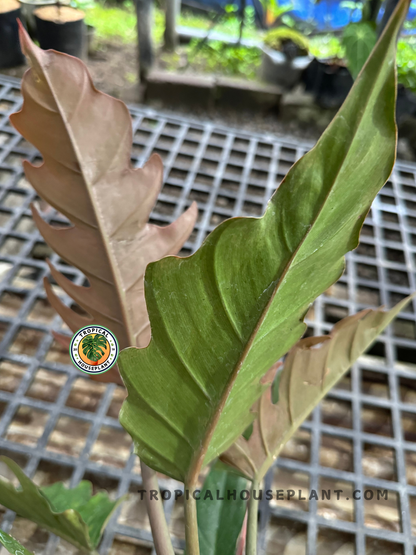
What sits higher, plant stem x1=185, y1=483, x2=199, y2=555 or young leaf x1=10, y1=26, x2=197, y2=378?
young leaf x1=10, y1=26, x2=197, y2=378

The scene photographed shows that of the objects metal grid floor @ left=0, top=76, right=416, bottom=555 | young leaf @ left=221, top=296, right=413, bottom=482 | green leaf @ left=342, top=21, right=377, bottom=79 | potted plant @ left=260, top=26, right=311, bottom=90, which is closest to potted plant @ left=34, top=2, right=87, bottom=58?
metal grid floor @ left=0, top=76, right=416, bottom=555

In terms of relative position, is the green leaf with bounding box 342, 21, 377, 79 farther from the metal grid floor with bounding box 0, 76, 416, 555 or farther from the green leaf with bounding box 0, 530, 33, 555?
the green leaf with bounding box 0, 530, 33, 555

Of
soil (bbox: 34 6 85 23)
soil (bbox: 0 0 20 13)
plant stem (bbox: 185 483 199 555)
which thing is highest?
soil (bbox: 0 0 20 13)

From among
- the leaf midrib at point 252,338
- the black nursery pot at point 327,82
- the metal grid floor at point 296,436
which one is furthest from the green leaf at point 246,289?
the black nursery pot at point 327,82

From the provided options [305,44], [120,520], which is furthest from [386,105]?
[305,44]

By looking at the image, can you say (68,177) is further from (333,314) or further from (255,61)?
(255,61)

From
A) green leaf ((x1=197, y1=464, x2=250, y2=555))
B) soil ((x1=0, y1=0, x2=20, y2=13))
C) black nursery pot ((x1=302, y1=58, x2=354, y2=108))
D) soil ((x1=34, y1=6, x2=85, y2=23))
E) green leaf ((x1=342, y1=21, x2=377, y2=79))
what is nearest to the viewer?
green leaf ((x1=197, y1=464, x2=250, y2=555))
